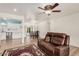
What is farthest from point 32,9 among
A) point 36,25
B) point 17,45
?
point 17,45

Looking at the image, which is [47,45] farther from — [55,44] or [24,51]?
[24,51]

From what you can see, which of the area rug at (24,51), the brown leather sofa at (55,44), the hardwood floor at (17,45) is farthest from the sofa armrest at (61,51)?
the area rug at (24,51)

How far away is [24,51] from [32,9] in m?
0.95

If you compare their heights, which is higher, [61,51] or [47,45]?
[47,45]

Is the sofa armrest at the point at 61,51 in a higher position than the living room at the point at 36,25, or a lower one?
lower

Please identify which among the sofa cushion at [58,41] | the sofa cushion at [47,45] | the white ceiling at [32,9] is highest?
the white ceiling at [32,9]

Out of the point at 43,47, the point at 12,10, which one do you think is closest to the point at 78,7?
the point at 43,47

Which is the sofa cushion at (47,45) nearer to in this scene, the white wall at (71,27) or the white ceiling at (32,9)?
the white wall at (71,27)

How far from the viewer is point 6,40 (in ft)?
6.03

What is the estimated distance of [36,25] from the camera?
6.06ft

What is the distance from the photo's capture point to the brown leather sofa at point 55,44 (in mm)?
1798

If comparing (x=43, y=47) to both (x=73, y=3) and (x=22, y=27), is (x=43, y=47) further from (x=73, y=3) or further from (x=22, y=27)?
(x=73, y=3)

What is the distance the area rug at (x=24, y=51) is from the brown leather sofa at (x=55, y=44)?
0.39 feet

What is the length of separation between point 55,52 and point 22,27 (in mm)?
914
